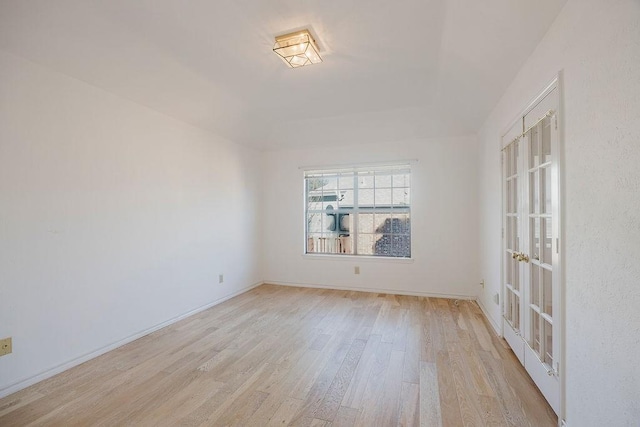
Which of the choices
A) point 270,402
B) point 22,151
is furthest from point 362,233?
point 22,151

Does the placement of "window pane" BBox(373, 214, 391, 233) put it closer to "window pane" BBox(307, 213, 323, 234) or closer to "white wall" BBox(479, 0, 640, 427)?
"window pane" BBox(307, 213, 323, 234)

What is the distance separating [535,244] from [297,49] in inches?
89.8

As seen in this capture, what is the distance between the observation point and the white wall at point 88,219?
210 centimetres

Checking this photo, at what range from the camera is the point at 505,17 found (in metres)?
1.76

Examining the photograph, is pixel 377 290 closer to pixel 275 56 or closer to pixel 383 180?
pixel 383 180

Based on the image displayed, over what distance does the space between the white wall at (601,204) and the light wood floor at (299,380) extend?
662mm

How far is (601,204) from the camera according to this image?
1.26m

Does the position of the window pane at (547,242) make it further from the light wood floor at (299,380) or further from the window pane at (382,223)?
the window pane at (382,223)

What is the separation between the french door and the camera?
5.63 ft

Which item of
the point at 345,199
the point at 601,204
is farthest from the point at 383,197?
the point at 601,204

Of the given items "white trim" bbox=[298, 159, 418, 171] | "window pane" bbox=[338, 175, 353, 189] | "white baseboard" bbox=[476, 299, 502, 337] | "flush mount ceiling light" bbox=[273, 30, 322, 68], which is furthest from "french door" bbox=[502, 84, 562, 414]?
"window pane" bbox=[338, 175, 353, 189]

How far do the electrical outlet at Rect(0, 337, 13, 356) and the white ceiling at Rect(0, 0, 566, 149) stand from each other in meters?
2.04

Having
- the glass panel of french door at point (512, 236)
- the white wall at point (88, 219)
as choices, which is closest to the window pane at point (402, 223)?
the glass panel of french door at point (512, 236)

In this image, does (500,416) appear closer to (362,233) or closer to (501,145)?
(501,145)
